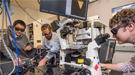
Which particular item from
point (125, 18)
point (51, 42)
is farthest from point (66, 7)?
point (51, 42)

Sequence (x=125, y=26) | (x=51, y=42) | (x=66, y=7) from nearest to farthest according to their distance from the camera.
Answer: (x=125, y=26), (x=66, y=7), (x=51, y=42)

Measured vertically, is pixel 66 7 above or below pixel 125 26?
above

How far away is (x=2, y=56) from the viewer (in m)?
0.84

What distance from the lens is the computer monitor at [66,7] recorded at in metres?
0.70

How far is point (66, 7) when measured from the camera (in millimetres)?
824

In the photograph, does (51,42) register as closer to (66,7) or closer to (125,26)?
(66,7)

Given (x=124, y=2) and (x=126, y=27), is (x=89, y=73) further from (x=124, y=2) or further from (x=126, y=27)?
(x=124, y=2)

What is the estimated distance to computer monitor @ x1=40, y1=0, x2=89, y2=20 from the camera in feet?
2.28

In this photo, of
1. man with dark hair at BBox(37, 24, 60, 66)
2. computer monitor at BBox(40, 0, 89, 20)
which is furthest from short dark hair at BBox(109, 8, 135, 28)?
man with dark hair at BBox(37, 24, 60, 66)

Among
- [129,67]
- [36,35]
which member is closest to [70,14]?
[129,67]

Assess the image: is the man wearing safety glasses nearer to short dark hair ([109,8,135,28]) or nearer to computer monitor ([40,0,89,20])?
short dark hair ([109,8,135,28])

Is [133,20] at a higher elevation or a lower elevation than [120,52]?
higher

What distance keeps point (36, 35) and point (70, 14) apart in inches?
84.1

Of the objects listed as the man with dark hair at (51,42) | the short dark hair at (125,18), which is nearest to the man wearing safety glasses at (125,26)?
the short dark hair at (125,18)
